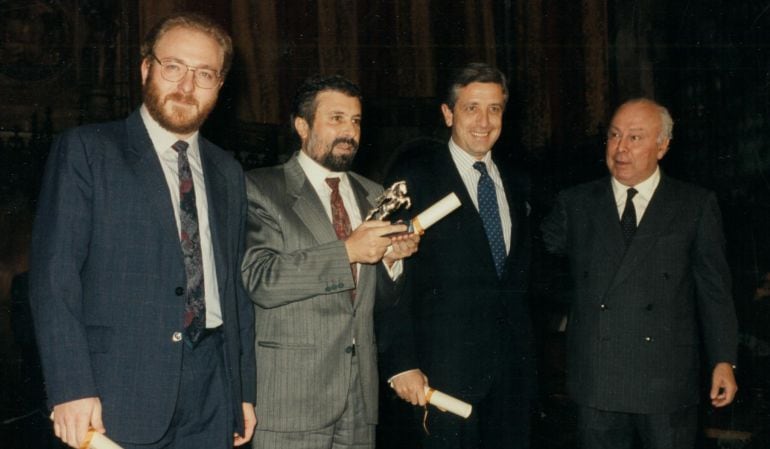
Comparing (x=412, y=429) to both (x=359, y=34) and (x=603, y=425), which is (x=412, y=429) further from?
(x=359, y=34)

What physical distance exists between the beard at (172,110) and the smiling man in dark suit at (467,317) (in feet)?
2.91

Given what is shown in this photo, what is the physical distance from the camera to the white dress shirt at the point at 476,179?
8.87 ft

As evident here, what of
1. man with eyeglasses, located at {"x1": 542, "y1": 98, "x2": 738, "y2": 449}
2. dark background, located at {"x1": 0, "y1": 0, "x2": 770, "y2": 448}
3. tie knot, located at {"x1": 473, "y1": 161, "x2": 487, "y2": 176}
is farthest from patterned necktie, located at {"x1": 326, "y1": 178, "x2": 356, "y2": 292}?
dark background, located at {"x1": 0, "y1": 0, "x2": 770, "y2": 448}

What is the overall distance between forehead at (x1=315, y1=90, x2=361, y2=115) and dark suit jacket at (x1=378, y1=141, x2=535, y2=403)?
0.34 meters

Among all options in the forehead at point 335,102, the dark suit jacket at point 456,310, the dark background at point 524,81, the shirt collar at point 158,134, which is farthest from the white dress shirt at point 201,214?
the dark background at point 524,81

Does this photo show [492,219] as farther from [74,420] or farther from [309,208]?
[74,420]

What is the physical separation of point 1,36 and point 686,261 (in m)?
3.57

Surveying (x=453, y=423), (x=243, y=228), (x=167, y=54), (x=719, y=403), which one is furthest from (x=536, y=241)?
(x=167, y=54)

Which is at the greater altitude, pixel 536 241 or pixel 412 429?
pixel 536 241

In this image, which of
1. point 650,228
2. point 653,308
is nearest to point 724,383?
point 653,308

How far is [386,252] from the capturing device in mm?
2309

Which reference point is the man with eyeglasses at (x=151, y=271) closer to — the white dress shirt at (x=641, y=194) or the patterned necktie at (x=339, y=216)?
the patterned necktie at (x=339, y=216)

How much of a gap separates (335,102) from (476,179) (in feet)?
2.05

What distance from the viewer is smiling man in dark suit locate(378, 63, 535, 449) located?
100 inches
